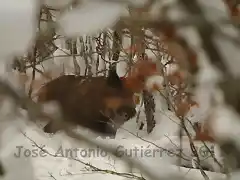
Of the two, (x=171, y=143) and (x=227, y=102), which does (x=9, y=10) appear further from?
(x=171, y=143)

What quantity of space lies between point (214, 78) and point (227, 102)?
0.05ft

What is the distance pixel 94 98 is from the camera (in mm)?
678

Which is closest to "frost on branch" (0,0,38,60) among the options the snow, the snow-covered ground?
the snow

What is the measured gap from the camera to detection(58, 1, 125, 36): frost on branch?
0.24m

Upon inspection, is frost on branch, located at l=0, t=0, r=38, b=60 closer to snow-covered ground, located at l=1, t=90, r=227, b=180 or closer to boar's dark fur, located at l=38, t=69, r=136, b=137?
boar's dark fur, located at l=38, t=69, r=136, b=137

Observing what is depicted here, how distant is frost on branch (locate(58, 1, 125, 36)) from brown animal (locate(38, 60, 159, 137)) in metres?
0.08

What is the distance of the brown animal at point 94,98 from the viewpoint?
667 millimetres

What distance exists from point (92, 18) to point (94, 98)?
44 cm

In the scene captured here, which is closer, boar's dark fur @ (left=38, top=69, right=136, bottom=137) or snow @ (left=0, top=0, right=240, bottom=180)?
snow @ (left=0, top=0, right=240, bottom=180)

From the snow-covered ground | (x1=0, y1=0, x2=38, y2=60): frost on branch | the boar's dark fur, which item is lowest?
the snow-covered ground

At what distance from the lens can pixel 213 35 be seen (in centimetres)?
24

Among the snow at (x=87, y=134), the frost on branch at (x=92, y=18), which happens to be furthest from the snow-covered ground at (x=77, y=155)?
the frost on branch at (x=92, y=18)

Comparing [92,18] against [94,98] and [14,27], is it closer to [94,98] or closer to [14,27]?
[14,27]

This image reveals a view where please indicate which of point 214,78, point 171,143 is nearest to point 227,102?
point 214,78
